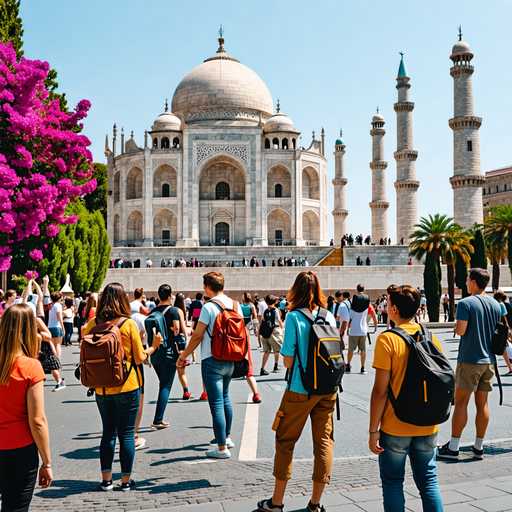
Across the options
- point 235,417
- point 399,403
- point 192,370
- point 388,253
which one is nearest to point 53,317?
point 192,370

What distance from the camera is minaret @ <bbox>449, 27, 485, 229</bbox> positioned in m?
35.9

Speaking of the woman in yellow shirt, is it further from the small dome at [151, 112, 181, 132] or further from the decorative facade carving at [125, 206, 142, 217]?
the small dome at [151, 112, 181, 132]

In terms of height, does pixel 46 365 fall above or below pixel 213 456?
above

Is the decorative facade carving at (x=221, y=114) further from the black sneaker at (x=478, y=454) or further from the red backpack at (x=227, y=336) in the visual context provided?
the black sneaker at (x=478, y=454)

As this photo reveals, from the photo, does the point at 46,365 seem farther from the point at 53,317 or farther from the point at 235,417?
the point at 235,417

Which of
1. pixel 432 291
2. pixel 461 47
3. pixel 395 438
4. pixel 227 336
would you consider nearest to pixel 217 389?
pixel 227 336

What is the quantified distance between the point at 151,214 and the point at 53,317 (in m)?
35.7

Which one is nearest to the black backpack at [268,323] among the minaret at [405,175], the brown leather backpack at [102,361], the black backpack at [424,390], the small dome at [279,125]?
the brown leather backpack at [102,361]

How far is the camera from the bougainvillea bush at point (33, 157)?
15.8 m

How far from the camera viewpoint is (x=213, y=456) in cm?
521

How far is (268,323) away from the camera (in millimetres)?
10555

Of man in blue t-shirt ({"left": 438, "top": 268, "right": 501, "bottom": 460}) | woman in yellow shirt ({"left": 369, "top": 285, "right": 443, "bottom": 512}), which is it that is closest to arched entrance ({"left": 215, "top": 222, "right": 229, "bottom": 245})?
man in blue t-shirt ({"left": 438, "top": 268, "right": 501, "bottom": 460})

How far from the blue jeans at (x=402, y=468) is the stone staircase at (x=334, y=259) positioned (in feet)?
111

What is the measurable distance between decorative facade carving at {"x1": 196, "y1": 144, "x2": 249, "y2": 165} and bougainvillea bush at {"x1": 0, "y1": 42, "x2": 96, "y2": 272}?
89.3ft
